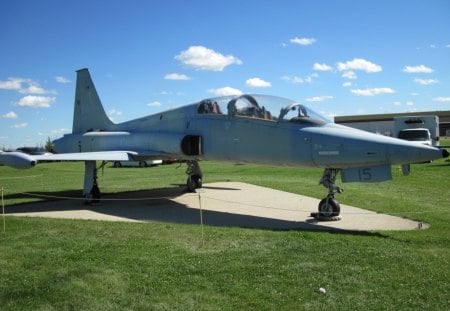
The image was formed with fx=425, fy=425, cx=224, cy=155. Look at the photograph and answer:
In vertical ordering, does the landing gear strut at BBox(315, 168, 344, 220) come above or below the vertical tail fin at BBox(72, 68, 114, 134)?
below

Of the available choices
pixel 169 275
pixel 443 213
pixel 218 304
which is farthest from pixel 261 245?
pixel 443 213

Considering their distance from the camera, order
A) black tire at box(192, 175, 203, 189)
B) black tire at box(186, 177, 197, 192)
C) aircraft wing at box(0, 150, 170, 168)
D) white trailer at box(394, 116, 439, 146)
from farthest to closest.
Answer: white trailer at box(394, 116, 439, 146) < black tire at box(192, 175, 203, 189) < black tire at box(186, 177, 197, 192) < aircraft wing at box(0, 150, 170, 168)

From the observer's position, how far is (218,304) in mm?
4754

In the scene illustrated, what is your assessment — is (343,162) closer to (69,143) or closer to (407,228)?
(407,228)

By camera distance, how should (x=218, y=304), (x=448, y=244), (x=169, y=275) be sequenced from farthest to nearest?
(x=448, y=244) < (x=169, y=275) < (x=218, y=304)

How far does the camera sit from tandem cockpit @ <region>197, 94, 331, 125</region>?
9.50 m

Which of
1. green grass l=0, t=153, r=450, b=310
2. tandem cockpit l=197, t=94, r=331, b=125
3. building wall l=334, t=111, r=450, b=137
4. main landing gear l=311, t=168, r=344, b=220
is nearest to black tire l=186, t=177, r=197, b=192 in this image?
tandem cockpit l=197, t=94, r=331, b=125

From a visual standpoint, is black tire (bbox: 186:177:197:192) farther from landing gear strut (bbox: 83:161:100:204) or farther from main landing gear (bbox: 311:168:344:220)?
main landing gear (bbox: 311:168:344:220)

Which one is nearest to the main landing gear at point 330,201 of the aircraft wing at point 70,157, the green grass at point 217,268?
the green grass at point 217,268

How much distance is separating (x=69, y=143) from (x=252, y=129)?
9.54 m

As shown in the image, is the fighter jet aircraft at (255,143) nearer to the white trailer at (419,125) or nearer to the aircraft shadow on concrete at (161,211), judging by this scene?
the aircraft shadow on concrete at (161,211)

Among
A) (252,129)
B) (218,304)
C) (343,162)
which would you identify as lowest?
(218,304)

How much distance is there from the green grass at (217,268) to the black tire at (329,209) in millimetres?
1400

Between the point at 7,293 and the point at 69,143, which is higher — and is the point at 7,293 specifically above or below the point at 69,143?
below
